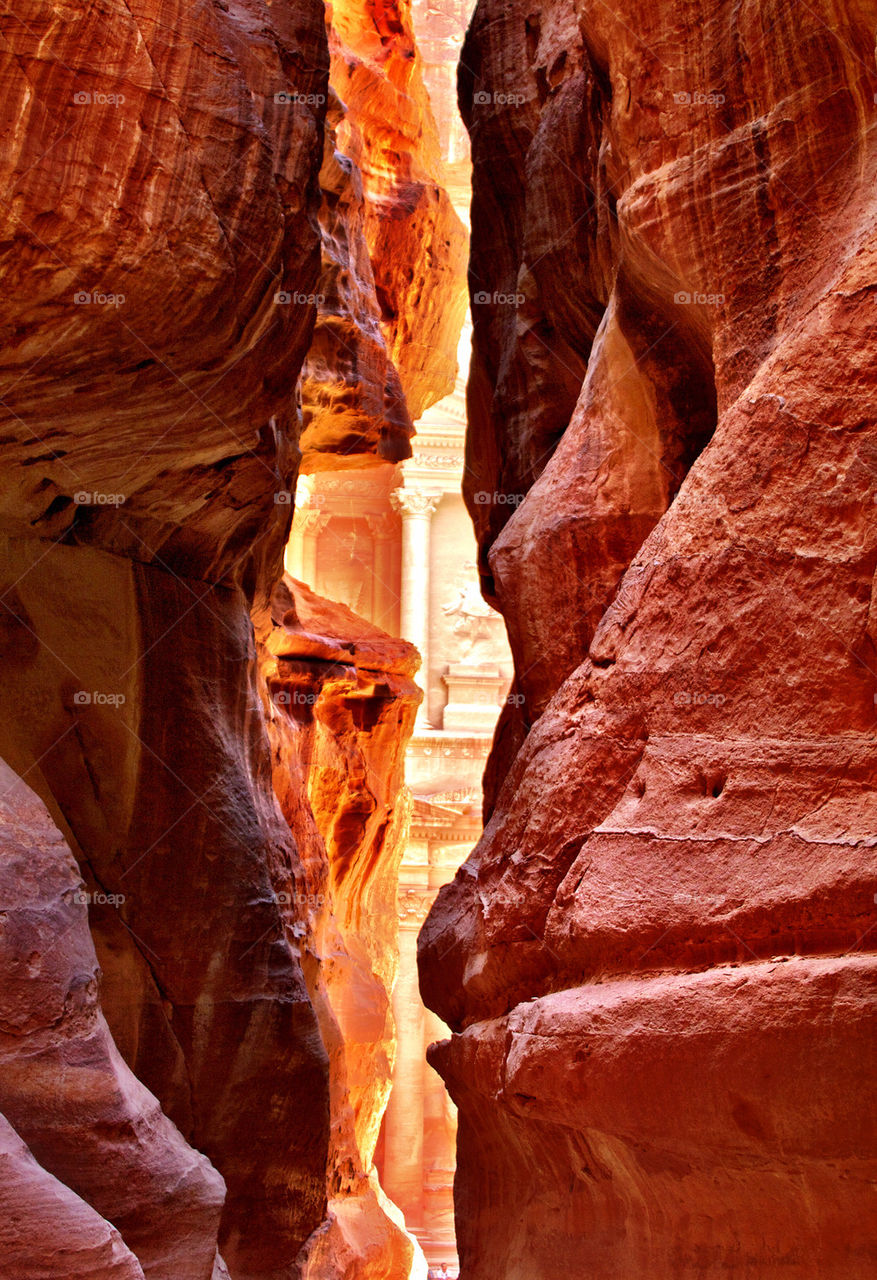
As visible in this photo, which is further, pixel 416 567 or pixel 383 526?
pixel 383 526

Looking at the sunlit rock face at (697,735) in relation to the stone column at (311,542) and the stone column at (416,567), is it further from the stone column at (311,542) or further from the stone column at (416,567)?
the stone column at (311,542)

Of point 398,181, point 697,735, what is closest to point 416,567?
point 398,181

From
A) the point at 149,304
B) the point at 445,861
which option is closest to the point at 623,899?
the point at 149,304

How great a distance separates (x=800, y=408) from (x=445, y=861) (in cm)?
1624

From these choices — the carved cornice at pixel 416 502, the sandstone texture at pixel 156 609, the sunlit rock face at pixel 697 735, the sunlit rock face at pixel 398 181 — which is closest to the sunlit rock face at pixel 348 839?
the sunlit rock face at pixel 398 181

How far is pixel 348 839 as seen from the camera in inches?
613

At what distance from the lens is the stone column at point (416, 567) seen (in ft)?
75.0

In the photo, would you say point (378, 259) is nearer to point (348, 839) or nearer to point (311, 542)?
point (348, 839)

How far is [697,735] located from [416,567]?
683 inches

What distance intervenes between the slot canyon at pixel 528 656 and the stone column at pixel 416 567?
11737mm

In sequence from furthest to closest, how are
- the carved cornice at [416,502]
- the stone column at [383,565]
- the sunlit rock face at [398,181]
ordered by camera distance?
the stone column at [383,565] → the carved cornice at [416,502] → the sunlit rock face at [398,181]

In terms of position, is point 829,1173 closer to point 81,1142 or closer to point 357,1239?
point 81,1142

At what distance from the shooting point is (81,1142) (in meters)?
5.51

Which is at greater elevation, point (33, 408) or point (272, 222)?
point (272, 222)
